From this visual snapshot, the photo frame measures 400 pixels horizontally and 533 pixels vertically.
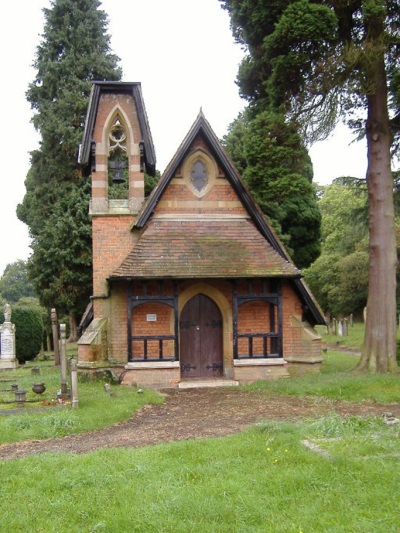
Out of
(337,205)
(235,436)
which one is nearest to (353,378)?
(235,436)

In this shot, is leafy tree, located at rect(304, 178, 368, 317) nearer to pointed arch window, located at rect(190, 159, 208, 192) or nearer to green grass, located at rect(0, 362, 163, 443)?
pointed arch window, located at rect(190, 159, 208, 192)

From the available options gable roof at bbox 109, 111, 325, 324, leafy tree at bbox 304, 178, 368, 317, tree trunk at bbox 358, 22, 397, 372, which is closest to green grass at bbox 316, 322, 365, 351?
leafy tree at bbox 304, 178, 368, 317

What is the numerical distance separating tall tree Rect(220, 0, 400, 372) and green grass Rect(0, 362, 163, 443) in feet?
20.7

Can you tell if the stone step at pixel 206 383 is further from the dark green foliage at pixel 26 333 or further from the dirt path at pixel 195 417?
the dark green foliage at pixel 26 333

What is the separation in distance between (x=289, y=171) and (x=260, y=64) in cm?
318

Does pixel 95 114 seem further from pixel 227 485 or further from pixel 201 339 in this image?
pixel 227 485

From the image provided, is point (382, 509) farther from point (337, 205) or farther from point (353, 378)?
point (337, 205)

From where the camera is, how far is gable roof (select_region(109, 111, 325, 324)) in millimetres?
14977

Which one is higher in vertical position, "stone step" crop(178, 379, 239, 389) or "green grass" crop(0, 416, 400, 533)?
"green grass" crop(0, 416, 400, 533)

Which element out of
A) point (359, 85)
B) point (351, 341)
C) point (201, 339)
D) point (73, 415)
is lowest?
point (351, 341)

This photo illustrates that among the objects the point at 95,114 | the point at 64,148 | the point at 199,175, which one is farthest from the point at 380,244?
the point at 64,148

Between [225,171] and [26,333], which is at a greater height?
[225,171]

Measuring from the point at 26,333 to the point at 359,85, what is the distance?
67.0 feet

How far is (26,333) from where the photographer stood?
28641mm
